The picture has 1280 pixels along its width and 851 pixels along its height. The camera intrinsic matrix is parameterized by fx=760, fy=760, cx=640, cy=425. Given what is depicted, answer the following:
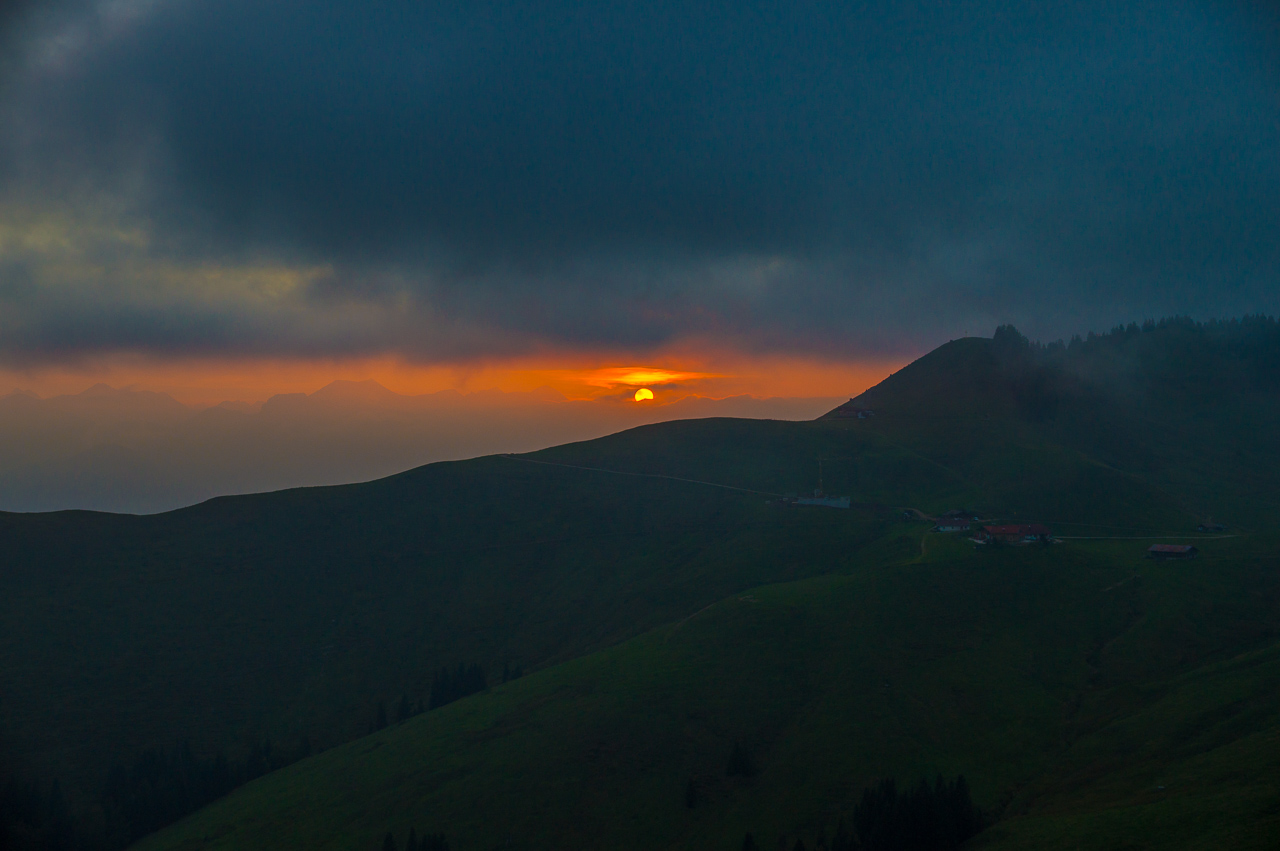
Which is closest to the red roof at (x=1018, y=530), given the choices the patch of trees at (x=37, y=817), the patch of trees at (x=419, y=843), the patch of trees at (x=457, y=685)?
the patch of trees at (x=457, y=685)

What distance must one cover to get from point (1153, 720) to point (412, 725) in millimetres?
86821

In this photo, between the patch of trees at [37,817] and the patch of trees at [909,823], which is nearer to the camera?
the patch of trees at [909,823]

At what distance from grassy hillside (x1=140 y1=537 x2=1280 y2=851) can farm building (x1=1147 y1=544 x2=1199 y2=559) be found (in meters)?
6.69

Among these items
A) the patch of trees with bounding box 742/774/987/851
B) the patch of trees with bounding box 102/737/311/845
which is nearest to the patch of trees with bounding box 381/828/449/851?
the patch of trees with bounding box 742/774/987/851

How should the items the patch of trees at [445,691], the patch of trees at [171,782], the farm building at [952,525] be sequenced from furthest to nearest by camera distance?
the farm building at [952,525], the patch of trees at [445,691], the patch of trees at [171,782]

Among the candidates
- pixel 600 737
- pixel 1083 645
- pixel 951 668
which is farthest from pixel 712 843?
pixel 1083 645

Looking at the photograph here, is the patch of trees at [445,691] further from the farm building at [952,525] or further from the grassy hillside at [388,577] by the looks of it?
the farm building at [952,525]

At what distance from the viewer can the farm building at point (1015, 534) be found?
127000mm

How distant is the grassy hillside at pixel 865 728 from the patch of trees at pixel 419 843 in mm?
1204

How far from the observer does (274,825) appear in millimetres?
83438

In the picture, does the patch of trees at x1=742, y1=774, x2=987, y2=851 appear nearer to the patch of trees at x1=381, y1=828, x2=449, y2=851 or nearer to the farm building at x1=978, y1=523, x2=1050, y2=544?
the patch of trees at x1=381, y1=828, x2=449, y2=851

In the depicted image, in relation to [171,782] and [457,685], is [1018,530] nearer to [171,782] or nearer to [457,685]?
[457,685]

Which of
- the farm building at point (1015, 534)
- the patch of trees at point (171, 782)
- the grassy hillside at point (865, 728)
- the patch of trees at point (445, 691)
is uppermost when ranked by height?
the farm building at point (1015, 534)

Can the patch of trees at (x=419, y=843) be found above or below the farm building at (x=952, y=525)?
below
